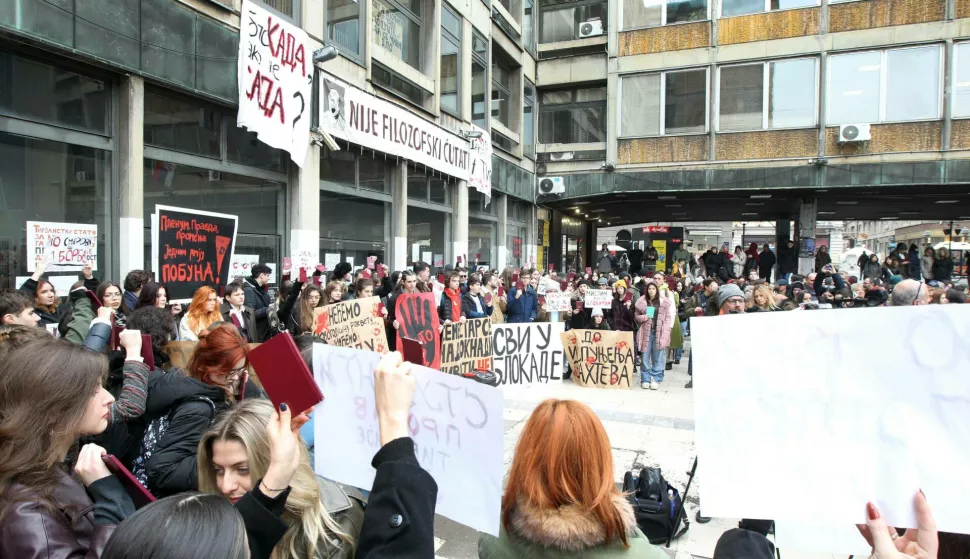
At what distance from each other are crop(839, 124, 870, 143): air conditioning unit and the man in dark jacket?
17.1m

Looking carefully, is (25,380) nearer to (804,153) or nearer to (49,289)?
(49,289)

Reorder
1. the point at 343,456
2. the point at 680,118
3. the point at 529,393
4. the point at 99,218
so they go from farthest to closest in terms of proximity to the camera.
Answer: the point at 680,118
the point at 529,393
the point at 99,218
the point at 343,456

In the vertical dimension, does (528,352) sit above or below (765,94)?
below

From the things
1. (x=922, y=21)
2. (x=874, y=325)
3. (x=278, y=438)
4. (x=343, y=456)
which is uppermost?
(x=922, y=21)

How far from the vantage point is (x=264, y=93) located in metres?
8.98

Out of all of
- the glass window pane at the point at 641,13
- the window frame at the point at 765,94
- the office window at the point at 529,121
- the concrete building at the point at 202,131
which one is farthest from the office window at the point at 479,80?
the window frame at the point at 765,94

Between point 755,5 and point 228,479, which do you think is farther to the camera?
point 755,5

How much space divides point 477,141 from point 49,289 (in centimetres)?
1258

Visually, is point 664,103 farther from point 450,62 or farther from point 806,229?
point 450,62

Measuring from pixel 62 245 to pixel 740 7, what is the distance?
19.6 meters

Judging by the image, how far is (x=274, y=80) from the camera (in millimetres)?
9180

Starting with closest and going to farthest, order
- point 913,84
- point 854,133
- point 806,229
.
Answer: point 913,84, point 854,133, point 806,229

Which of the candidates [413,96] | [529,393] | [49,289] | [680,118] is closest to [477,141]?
[413,96]

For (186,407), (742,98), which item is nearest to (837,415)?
(186,407)
